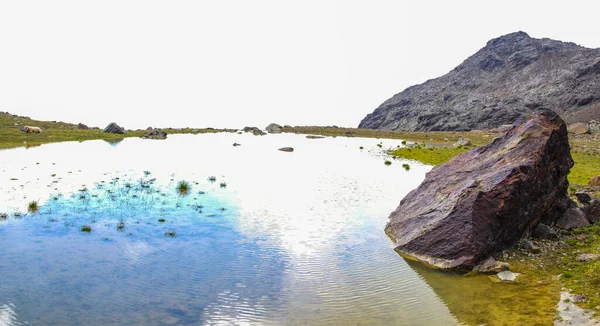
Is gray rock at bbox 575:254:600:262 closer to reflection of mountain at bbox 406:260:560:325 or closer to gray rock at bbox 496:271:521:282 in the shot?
reflection of mountain at bbox 406:260:560:325

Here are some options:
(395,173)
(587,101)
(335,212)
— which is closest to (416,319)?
(335,212)

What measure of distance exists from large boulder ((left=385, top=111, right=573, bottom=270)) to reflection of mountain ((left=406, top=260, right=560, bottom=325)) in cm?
149

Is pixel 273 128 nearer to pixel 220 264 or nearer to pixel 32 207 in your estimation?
pixel 32 207

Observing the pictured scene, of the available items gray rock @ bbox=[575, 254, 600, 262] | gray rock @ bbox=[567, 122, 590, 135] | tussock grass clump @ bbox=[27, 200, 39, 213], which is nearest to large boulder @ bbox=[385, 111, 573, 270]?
gray rock @ bbox=[575, 254, 600, 262]

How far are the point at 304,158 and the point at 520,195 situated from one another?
160 feet

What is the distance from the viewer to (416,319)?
14047 millimetres

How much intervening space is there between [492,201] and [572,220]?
27.9 feet

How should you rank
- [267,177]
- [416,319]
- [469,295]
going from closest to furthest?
[416,319] → [469,295] → [267,177]

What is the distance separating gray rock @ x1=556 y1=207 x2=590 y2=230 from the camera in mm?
23125

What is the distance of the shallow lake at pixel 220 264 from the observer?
1431 centimetres

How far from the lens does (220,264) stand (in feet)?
63.6

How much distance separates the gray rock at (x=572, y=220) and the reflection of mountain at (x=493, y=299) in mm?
9116

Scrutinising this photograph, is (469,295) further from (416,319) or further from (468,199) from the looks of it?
(468,199)

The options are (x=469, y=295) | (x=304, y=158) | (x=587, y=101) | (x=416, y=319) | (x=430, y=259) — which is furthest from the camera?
(x=587, y=101)
